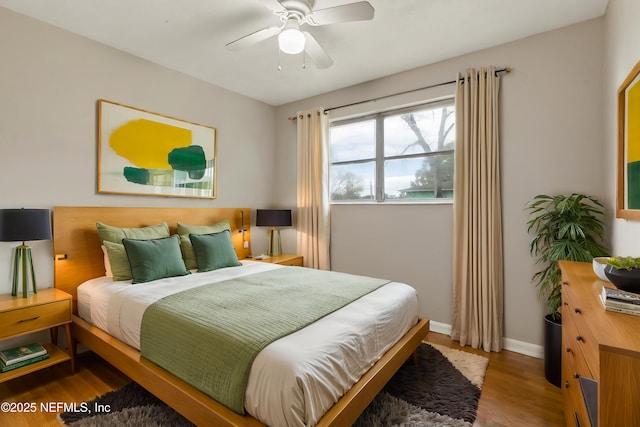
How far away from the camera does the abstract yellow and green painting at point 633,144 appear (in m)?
1.57

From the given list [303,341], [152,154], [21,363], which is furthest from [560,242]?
[21,363]

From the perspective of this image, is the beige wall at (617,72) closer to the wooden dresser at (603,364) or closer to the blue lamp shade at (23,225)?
the wooden dresser at (603,364)

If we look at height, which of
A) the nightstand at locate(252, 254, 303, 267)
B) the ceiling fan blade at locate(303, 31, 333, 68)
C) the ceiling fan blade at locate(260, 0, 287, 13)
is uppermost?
the ceiling fan blade at locate(260, 0, 287, 13)

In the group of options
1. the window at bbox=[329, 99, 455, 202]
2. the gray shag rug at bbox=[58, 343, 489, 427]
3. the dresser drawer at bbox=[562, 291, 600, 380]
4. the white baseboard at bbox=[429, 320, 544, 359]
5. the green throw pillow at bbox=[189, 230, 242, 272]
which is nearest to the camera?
the dresser drawer at bbox=[562, 291, 600, 380]

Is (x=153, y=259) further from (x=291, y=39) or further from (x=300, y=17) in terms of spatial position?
(x=300, y=17)

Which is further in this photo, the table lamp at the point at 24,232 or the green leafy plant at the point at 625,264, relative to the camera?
the table lamp at the point at 24,232

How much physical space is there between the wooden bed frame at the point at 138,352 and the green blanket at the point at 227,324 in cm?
6

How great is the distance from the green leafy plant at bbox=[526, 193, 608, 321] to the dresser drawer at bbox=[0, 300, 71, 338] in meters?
3.54

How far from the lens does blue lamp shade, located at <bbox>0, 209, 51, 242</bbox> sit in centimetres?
210

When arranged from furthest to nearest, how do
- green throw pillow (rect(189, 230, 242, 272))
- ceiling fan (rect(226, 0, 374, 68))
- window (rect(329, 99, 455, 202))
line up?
window (rect(329, 99, 455, 202)) < green throw pillow (rect(189, 230, 242, 272)) < ceiling fan (rect(226, 0, 374, 68))

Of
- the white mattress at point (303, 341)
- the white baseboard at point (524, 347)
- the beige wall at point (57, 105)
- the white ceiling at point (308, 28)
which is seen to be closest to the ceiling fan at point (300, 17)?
the white ceiling at point (308, 28)

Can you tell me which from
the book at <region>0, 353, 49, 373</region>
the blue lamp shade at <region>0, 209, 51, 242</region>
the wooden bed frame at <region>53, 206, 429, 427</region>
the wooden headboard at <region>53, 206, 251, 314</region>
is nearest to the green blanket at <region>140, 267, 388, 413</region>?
the wooden bed frame at <region>53, 206, 429, 427</region>

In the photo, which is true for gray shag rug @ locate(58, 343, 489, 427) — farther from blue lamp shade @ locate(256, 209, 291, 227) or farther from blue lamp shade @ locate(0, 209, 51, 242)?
blue lamp shade @ locate(256, 209, 291, 227)

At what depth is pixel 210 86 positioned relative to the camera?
3670 mm
